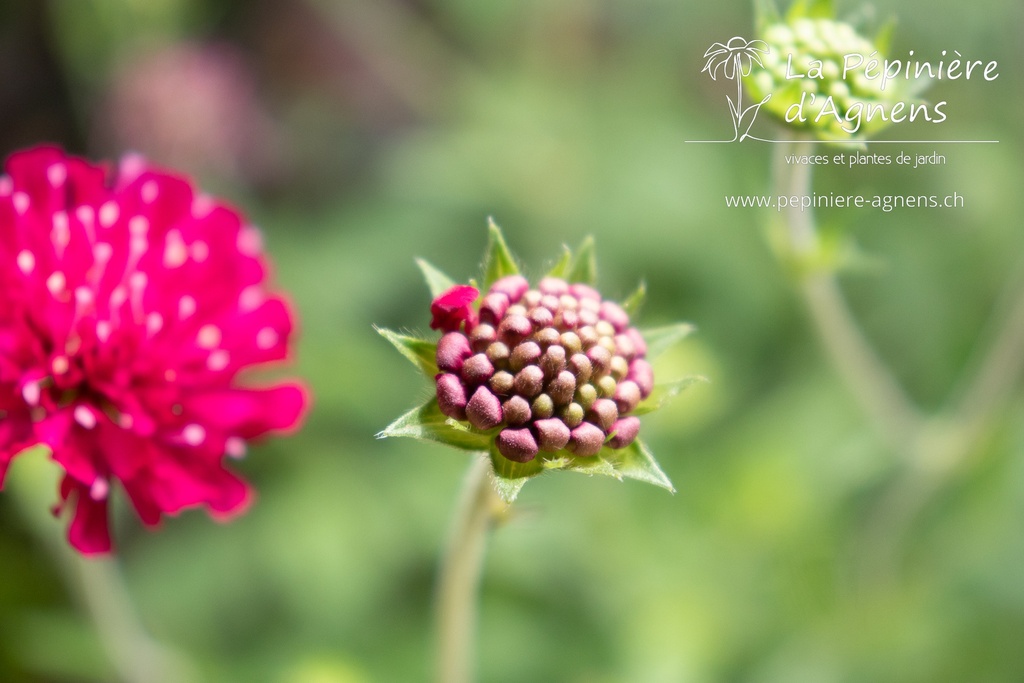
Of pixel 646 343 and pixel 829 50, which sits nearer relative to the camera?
pixel 646 343

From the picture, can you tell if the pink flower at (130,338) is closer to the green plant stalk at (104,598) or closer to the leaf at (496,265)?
the leaf at (496,265)

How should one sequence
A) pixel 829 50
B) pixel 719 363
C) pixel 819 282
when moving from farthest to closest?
pixel 719 363 → pixel 819 282 → pixel 829 50

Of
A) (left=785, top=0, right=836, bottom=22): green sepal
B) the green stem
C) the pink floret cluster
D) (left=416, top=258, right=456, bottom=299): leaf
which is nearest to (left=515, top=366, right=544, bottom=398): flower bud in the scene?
the pink floret cluster

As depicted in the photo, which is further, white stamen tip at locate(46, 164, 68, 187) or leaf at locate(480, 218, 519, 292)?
white stamen tip at locate(46, 164, 68, 187)

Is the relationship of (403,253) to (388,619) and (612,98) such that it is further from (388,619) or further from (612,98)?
(388,619)

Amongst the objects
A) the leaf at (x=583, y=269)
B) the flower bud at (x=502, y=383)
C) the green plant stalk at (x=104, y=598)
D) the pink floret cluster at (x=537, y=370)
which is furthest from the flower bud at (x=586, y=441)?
the green plant stalk at (x=104, y=598)

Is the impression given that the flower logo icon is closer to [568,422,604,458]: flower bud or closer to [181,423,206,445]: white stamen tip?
[568,422,604,458]: flower bud

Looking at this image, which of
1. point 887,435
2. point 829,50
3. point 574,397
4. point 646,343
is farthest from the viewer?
point 887,435

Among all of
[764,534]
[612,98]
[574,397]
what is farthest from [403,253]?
[574,397]
